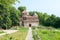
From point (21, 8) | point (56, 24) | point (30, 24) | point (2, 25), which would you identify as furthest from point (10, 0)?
point (21, 8)

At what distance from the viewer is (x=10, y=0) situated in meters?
23.9

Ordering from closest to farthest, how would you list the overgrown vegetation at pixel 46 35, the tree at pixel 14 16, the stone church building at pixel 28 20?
1. the overgrown vegetation at pixel 46 35
2. the tree at pixel 14 16
3. the stone church building at pixel 28 20

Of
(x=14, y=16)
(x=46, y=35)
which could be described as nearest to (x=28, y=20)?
(x=14, y=16)

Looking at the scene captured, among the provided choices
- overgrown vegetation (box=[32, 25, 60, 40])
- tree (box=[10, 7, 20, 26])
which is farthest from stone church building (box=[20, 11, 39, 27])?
overgrown vegetation (box=[32, 25, 60, 40])

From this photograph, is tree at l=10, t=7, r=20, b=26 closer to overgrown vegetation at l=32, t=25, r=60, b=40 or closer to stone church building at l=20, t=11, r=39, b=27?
stone church building at l=20, t=11, r=39, b=27

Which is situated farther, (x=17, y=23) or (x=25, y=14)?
(x=25, y=14)

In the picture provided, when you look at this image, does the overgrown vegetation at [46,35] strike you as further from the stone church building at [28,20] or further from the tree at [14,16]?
the stone church building at [28,20]

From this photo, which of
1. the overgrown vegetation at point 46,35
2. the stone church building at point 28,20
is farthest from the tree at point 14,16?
the overgrown vegetation at point 46,35

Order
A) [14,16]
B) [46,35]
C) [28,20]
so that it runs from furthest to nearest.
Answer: [28,20] → [14,16] → [46,35]

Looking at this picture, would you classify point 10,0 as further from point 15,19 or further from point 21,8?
point 21,8

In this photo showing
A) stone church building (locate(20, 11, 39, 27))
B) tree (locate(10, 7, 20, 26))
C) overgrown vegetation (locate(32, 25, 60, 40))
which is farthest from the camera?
stone church building (locate(20, 11, 39, 27))

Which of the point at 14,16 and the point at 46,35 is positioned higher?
the point at 46,35

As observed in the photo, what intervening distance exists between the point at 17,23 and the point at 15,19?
6.36 feet

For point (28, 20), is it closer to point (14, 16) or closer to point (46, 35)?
point (14, 16)
